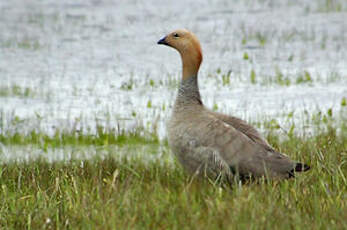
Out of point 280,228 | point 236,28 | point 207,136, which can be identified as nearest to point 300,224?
point 280,228

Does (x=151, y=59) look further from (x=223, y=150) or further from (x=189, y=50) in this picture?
(x=223, y=150)

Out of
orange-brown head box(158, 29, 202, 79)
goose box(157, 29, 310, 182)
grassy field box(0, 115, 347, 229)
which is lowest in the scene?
grassy field box(0, 115, 347, 229)

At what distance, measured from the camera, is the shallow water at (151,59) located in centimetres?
1188

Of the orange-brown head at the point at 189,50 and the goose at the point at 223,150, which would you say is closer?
the goose at the point at 223,150

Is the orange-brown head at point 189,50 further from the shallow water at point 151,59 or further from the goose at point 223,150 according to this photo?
the shallow water at point 151,59

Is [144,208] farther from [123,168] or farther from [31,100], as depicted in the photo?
[31,100]

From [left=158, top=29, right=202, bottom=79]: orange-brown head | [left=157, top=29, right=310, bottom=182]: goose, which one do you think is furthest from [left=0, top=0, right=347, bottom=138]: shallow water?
[left=157, top=29, right=310, bottom=182]: goose

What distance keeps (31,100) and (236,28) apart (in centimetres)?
766

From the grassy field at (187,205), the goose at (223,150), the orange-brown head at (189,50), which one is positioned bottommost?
the grassy field at (187,205)

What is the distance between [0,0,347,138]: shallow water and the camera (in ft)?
39.0

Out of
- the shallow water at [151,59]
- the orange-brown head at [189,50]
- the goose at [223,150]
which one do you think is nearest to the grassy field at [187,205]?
the goose at [223,150]

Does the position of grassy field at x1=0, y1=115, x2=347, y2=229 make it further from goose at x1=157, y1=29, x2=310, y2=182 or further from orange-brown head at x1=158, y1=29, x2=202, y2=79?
orange-brown head at x1=158, y1=29, x2=202, y2=79

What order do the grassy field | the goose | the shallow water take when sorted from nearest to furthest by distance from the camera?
the grassy field, the goose, the shallow water

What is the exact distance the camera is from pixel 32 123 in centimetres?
1104
